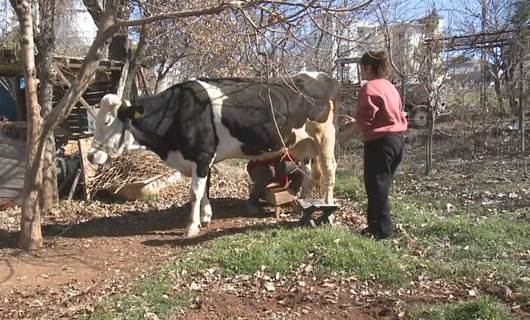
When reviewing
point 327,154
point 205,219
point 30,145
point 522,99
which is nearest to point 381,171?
point 327,154

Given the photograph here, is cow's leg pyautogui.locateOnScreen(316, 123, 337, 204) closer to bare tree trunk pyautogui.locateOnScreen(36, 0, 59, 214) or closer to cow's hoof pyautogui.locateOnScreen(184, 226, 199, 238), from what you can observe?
cow's hoof pyautogui.locateOnScreen(184, 226, 199, 238)

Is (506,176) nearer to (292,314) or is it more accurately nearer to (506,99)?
(506,99)

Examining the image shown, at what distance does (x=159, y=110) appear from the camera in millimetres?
7930

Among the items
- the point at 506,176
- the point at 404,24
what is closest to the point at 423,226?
the point at 506,176

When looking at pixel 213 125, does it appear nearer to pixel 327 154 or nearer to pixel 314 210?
pixel 327 154

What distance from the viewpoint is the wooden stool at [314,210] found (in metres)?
7.32

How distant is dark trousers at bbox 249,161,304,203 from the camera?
8875 mm

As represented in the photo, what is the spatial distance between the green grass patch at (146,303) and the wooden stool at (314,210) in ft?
6.92

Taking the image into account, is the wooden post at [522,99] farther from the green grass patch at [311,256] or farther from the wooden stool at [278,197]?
the green grass patch at [311,256]

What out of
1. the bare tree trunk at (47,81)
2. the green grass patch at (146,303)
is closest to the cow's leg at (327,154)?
the green grass patch at (146,303)

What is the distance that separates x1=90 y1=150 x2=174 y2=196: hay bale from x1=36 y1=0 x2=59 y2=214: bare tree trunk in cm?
89

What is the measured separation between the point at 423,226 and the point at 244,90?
285cm

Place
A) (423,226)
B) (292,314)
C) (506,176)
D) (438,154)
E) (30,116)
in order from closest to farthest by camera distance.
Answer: (292,314) → (30,116) → (423,226) → (506,176) → (438,154)

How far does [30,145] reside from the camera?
7070mm
